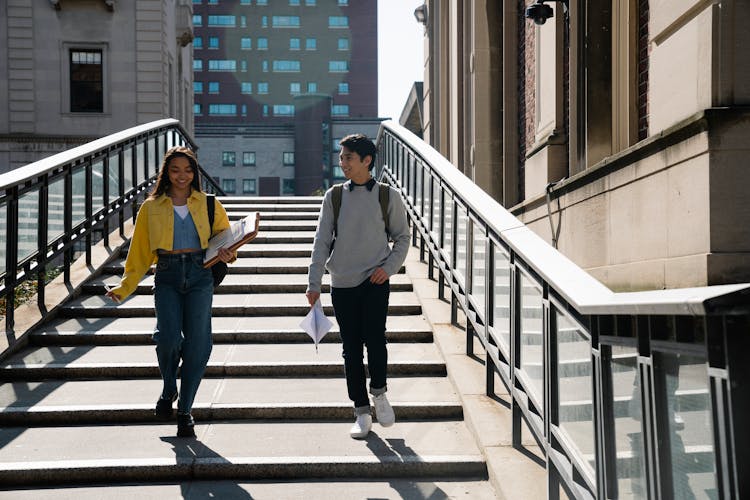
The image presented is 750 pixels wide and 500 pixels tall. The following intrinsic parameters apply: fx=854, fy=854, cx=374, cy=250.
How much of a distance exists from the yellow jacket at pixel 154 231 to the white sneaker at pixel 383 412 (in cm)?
137

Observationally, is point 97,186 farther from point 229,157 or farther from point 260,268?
point 229,157

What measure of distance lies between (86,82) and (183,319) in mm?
24289

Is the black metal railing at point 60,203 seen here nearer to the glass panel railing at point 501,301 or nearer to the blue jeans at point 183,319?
the blue jeans at point 183,319

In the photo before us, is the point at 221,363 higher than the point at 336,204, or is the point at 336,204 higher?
the point at 336,204

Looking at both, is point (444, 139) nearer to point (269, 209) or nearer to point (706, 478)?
point (269, 209)

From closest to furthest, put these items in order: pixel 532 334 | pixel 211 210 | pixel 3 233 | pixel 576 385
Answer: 1. pixel 576 385
2. pixel 532 334
3. pixel 211 210
4. pixel 3 233

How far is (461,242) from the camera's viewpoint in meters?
6.49

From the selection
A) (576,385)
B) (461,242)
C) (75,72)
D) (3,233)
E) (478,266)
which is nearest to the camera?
(576,385)

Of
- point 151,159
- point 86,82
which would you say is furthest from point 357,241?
point 86,82

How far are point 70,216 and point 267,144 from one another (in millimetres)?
56972

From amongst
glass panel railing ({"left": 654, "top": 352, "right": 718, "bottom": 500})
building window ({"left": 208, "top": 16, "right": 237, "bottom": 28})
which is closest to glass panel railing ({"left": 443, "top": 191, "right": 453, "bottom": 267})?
glass panel railing ({"left": 654, "top": 352, "right": 718, "bottom": 500})

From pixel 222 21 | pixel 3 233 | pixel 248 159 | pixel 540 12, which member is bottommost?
pixel 3 233

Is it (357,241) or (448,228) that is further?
(448,228)

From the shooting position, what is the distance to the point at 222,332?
670 cm
